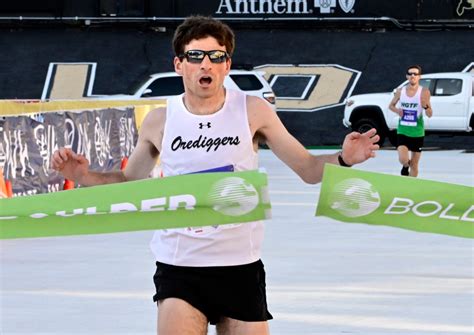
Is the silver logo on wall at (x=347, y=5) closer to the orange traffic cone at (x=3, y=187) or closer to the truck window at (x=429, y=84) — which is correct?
the truck window at (x=429, y=84)

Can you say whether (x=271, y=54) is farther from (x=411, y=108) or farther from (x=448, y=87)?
(x=411, y=108)

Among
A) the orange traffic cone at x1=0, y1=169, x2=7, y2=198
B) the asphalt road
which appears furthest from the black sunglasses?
the orange traffic cone at x1=0, y1=169, x2=7, y2=198

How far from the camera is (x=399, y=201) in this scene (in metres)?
5.53

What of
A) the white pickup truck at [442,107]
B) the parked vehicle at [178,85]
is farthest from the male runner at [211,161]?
the parked vehicle at [178,85]

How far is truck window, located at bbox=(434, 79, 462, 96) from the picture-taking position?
34.7 metres

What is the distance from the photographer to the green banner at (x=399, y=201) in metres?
5.53

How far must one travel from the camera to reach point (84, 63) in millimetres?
40156

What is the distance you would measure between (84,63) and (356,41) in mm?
7893

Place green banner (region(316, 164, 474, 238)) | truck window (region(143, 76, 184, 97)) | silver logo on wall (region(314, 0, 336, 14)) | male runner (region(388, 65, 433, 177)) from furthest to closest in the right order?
silver logo on wall (region(314, 0, 336, 14)), truck window (region(143, 76, 184, 97)), male runner (region(388, 65, 433, 177)), green banner (region(316, 164, 474, 238))

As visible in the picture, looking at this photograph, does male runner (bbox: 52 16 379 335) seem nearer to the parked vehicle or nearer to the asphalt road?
the asphalt road

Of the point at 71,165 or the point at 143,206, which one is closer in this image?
the point at 143,206

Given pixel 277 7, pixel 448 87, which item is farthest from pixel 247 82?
pixel 448 87

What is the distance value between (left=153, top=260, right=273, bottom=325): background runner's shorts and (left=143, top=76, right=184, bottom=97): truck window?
98.0ft

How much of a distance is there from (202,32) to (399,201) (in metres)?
1.08
